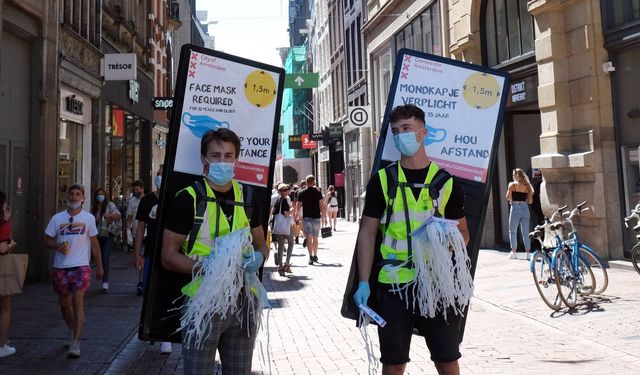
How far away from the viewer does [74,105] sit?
13359 mm

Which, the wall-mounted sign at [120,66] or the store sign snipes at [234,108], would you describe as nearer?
the store sign snipes at [234,108]

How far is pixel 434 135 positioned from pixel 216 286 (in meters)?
2.14

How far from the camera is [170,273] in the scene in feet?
11.9

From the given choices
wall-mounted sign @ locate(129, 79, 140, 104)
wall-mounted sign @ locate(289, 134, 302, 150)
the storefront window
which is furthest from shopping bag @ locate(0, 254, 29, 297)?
wall-mounted sign @ locate(289, 134, 302, 150)

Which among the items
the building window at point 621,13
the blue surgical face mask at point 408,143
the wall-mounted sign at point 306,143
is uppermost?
the wall-mounted sign at point 306,143

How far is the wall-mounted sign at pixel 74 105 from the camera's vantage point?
1298cm

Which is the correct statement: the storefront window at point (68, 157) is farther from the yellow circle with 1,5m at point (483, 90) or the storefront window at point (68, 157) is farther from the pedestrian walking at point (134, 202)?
the yellow circle with 1,5m at point (483, 90)

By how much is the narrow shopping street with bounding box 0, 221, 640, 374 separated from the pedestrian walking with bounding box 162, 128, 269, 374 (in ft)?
1.05

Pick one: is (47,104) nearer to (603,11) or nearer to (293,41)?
(603,11)

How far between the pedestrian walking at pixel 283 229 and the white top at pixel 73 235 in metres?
5.80

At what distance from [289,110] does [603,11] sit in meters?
53.2

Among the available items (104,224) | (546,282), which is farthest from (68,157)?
(546,282)

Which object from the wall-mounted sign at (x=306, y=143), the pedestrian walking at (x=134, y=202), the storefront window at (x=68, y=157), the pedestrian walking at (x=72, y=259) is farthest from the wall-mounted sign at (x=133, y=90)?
the wall-mounted sign at (x=306, y=143)

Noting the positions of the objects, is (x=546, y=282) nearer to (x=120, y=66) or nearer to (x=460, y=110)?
(x=460, y=110)
